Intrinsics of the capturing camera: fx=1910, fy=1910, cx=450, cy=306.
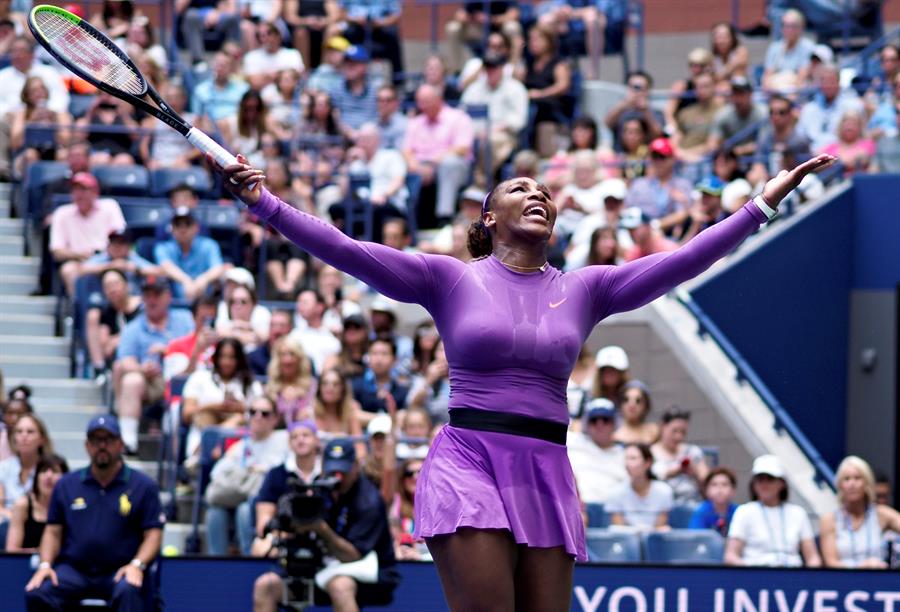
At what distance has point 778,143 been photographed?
50.5ft

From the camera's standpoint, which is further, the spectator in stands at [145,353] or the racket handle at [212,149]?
the spectator in stands at [145,353]

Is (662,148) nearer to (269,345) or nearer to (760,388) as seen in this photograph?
(760,388)

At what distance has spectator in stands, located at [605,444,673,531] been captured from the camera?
38.4 ft

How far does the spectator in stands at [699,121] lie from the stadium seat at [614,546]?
5.87m

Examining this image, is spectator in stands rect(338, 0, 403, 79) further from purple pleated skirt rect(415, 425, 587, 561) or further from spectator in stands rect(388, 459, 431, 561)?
purple pleated skirt rect(415, 425, 587, 561)

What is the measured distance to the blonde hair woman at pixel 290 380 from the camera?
12.3 meters

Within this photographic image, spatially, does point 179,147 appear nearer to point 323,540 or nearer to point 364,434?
point 364,434

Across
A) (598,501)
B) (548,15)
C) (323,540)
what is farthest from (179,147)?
(323,540)

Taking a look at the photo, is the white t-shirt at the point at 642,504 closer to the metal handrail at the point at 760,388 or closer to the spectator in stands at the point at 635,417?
the spectator in stands at the point at 635,417

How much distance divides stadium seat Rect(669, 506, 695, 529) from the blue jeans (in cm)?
263

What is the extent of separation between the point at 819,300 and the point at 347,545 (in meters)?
7.30

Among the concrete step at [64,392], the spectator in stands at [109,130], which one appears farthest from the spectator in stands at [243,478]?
the spectator in stands at [109,130]

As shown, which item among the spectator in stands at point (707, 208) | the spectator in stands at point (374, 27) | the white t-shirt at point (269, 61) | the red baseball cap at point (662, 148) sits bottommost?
the spectator in stands at point (707, 208)

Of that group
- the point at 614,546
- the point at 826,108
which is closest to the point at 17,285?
the point at 614,546
